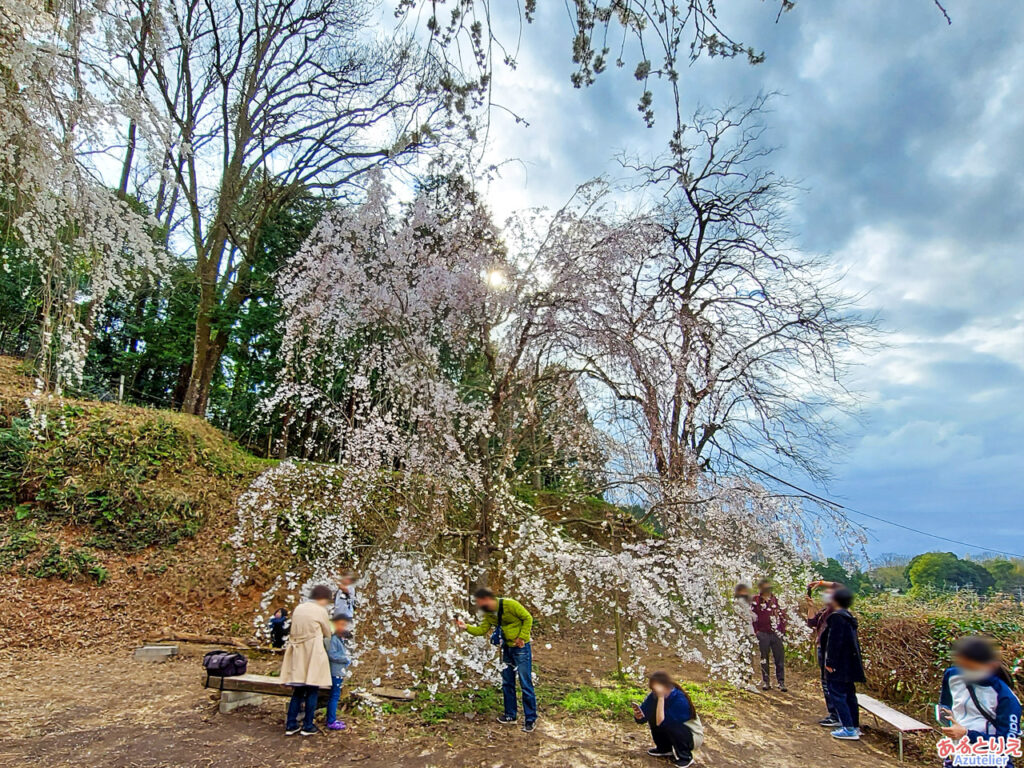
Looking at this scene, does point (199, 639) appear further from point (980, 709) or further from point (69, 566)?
point (980, 709)

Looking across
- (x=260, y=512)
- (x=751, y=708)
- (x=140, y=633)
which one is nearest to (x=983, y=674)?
A: (x=751, y=708)

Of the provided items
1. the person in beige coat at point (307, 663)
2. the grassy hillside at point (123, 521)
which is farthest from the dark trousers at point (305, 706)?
the grassy hillside at point (123, 521)

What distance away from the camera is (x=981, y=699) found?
286cm

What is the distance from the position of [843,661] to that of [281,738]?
455 centimetres

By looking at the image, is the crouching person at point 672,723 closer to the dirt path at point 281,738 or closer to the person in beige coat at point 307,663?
the dirt path at point 281,738

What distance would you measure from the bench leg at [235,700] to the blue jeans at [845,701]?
507cm

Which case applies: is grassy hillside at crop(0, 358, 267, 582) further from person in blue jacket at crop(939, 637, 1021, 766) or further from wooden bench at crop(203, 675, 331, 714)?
person in blue jacket at crop(939, 637, 1021, 766)

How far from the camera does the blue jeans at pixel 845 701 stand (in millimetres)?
4762

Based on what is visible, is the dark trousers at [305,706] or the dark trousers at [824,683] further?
the dark trousers at [824,683]

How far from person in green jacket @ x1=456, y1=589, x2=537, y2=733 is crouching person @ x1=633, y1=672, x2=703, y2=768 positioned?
950 millimetres

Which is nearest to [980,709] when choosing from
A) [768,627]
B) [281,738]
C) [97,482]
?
[768,627]

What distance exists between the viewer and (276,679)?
4559 millimetres

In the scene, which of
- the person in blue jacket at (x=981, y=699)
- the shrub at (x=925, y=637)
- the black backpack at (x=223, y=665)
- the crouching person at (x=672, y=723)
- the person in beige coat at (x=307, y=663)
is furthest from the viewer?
the shrub at (x=925, y=637)

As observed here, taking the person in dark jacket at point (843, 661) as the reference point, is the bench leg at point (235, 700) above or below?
below
